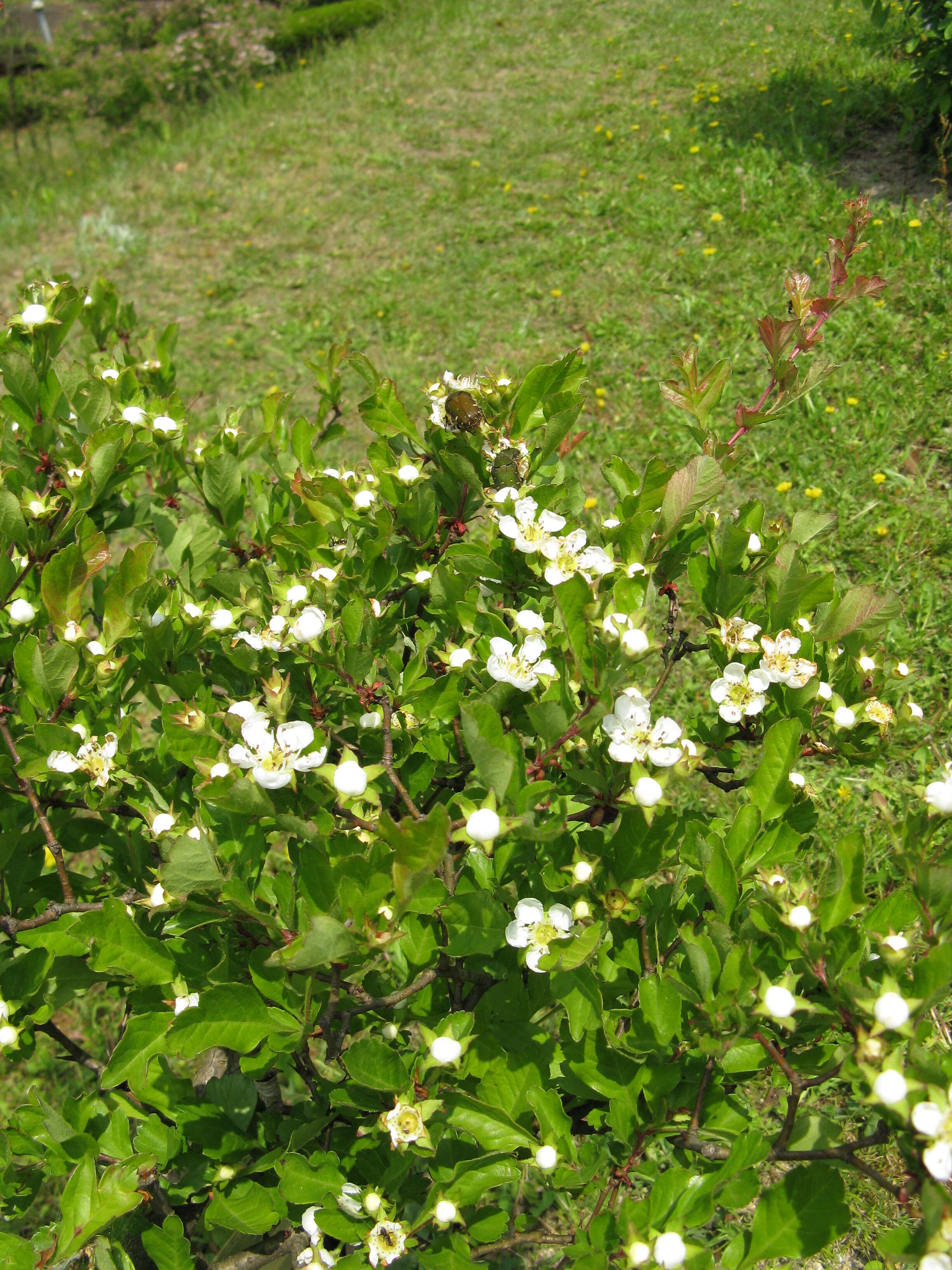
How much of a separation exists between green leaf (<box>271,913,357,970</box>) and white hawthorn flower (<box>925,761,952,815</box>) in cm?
63

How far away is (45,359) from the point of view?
1.48 meters

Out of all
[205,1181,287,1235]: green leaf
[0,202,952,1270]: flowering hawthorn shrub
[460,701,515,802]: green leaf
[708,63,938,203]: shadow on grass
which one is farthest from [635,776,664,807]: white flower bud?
[708,63,938,203]: shadow on grass

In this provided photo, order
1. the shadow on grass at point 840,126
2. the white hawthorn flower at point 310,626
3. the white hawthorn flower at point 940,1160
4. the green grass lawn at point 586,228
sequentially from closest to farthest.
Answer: the white hawthorn flower at point 940,1160 < the white hawthorn flower at point 310,626 < the green grass lawn at point 586,228 < the shadow on grass at point 840,126

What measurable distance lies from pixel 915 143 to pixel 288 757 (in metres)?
5.30

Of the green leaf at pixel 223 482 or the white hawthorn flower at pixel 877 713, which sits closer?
the white hawthorn flower at pixel 877 713

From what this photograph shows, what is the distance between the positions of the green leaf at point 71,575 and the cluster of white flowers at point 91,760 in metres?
0.18

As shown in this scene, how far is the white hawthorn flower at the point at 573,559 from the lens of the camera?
42.6 inches

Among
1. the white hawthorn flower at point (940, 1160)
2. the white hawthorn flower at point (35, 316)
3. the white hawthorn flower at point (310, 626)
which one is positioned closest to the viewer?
the white hawthorn flower at point (940, 1160)

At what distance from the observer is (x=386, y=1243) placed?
93 cm

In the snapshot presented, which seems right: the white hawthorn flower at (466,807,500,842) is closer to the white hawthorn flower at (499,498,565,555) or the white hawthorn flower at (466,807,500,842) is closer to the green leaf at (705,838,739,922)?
the green leaf at (705,838,739,922)

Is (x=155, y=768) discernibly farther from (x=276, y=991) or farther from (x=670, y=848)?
(x=670, y=848)

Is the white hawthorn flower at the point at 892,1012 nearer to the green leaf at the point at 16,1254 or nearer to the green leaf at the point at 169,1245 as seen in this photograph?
the green leaf at the point at 169,1245

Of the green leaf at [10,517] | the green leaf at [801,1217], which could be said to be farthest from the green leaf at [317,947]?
the green leaf at [10,517]

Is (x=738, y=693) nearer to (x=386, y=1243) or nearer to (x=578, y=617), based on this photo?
(x=578, y=617)
